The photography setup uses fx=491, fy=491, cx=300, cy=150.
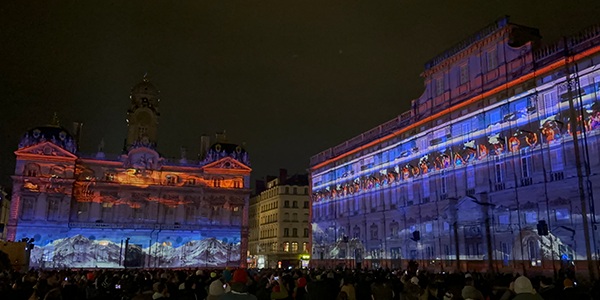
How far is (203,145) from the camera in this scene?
76.1 metres

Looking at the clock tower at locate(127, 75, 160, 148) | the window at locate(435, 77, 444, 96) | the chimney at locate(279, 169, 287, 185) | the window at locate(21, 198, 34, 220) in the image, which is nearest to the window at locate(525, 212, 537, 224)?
the window at locate(435, 77, 444, 96)

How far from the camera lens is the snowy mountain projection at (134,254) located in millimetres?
60812

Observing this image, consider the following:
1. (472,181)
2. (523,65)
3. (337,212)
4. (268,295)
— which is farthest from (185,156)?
(268,295)

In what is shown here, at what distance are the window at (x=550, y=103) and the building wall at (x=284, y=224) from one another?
173ft

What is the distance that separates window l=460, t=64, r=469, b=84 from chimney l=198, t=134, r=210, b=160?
44.9m

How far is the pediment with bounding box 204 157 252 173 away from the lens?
70.5 m

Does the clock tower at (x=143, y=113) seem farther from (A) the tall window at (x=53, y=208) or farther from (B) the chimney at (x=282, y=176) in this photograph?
(B) the chimney at (x=282, y=176)

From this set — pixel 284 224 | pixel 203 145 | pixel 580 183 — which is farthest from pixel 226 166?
pixel 580 183

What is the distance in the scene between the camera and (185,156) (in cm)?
7206

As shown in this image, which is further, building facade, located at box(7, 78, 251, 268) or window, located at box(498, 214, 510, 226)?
building facade, located at box(7, 78, 251, 268)

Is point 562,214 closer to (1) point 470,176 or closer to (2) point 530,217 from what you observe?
(2) point 530,217

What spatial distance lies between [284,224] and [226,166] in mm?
16549

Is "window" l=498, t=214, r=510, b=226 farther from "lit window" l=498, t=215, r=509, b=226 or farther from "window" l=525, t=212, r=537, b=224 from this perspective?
"window" l=525, t=212, r=537, b=224

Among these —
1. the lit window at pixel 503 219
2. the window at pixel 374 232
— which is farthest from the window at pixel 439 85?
the window at pixel 374 232
